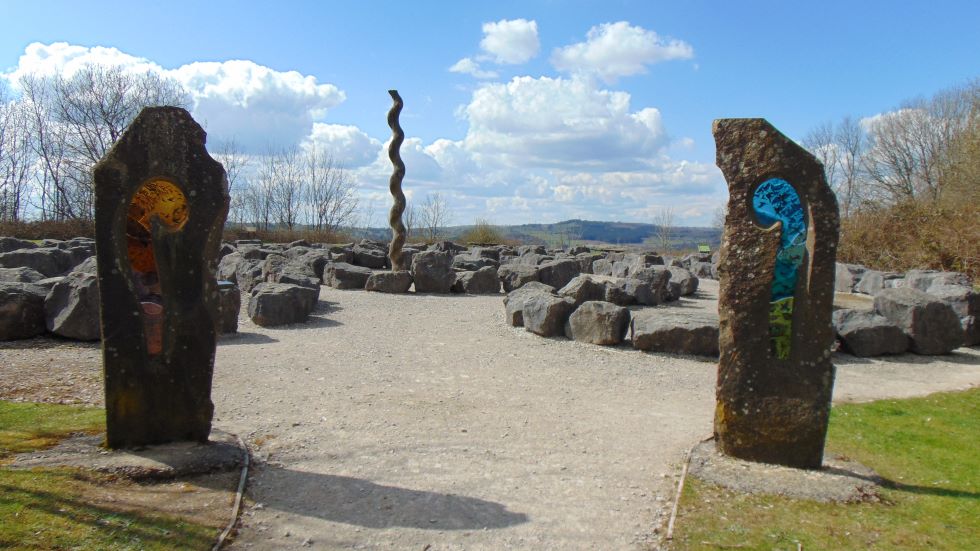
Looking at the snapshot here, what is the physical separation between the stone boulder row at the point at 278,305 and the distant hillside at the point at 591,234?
24.3 meters

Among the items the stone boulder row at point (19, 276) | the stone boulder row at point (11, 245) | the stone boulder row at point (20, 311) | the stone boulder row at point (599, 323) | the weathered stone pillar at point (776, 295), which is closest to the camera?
the weathered stone pillar at point (776, 295)

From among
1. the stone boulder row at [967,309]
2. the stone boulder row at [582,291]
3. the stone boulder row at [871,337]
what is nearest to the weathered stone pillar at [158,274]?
the stone boulder row at [582,291]

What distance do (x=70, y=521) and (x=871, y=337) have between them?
1091 cm

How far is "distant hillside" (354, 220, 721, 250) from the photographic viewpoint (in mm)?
43784

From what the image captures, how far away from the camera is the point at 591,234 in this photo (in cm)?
7119

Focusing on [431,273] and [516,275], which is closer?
[516,275]

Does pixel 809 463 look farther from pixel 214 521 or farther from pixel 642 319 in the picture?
pixel 642 319

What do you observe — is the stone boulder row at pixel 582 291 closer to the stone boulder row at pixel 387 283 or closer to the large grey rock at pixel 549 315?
the large grey rock at pixel 549 315

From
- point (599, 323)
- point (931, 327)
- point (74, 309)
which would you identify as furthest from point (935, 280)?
point (74, 309)

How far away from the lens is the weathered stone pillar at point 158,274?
4.96m

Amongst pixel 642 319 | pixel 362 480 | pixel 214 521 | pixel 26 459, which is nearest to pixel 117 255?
pixel 26 459

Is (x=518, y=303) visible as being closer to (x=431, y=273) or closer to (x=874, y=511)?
(x=431, y=273)

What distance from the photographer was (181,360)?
518 cm

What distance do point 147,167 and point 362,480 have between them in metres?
2.92
